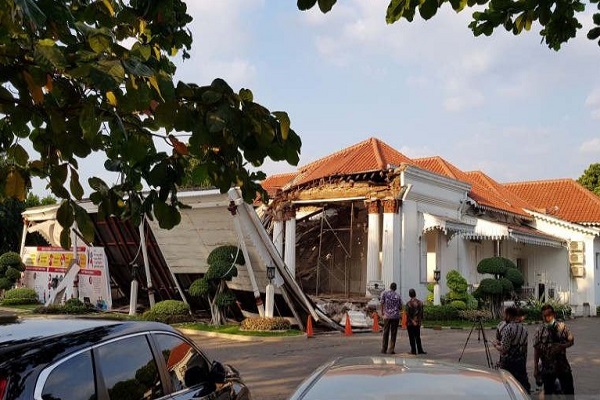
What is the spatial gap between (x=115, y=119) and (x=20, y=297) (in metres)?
24.9

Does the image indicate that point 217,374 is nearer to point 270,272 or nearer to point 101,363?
point 101,363

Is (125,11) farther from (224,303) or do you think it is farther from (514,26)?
(224,303)

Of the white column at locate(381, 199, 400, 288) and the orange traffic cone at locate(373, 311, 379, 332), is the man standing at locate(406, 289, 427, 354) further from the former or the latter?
the white column at locate(381, 199, 400, 288)

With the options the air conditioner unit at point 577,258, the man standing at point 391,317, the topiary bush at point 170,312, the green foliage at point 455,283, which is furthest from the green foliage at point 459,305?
the air conditioner unit at point 577,258

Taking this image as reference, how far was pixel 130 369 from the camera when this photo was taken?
415 centimetres

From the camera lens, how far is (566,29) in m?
6.41

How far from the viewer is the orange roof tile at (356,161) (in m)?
25.3

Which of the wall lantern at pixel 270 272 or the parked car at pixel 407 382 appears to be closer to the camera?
the parked car at pixel 407 382

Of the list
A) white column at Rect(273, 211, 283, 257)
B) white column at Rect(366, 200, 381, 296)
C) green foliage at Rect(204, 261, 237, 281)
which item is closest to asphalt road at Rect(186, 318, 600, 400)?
green foliage at Rect(204, 261, 237, 281)

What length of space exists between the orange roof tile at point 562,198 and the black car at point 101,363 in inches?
1261

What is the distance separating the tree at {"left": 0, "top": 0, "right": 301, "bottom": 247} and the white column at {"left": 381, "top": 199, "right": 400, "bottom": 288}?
774 inches

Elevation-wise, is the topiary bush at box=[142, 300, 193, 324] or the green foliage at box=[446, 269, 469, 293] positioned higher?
the green foliage at box=[446, 269, 469, 293]

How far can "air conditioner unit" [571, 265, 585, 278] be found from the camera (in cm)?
3111

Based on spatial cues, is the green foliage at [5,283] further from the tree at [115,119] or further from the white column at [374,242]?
the tree at [115,119]
